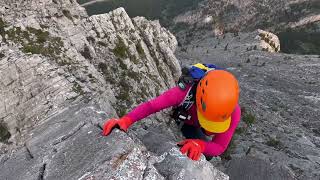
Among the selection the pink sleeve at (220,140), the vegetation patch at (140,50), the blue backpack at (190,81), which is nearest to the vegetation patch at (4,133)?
the blue backpack at (190,81)

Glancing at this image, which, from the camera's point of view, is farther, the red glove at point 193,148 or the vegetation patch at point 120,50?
the vegetation patch at point 120,50

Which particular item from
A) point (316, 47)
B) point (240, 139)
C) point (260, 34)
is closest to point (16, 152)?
point (240, 139)

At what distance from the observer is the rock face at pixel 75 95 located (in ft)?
35.4

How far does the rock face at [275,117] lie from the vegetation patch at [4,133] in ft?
26.1

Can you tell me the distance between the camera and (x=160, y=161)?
11.0 metres

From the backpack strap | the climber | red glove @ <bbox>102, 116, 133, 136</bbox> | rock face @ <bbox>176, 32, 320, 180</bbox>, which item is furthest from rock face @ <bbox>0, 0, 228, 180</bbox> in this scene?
rock face @ <bbox>176, 32, 320, 180</bbox>

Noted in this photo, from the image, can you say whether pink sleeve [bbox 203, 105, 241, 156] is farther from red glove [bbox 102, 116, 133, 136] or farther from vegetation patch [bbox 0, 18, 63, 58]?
vegetation patch [bbox 0, 18, 63, 58]

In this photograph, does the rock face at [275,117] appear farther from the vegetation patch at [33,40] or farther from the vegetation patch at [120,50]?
the vegetation patch at [33,40]

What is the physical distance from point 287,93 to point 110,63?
20922 mm

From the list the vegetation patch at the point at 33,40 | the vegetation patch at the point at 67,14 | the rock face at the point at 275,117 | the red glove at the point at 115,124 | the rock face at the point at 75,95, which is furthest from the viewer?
the vegetation patch at the point at 67,14

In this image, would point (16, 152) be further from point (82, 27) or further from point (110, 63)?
point (82, 27)

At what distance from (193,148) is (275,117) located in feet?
66.3

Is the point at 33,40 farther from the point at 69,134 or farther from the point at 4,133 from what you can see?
the point at 69,134

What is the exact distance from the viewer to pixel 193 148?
1127 cm
